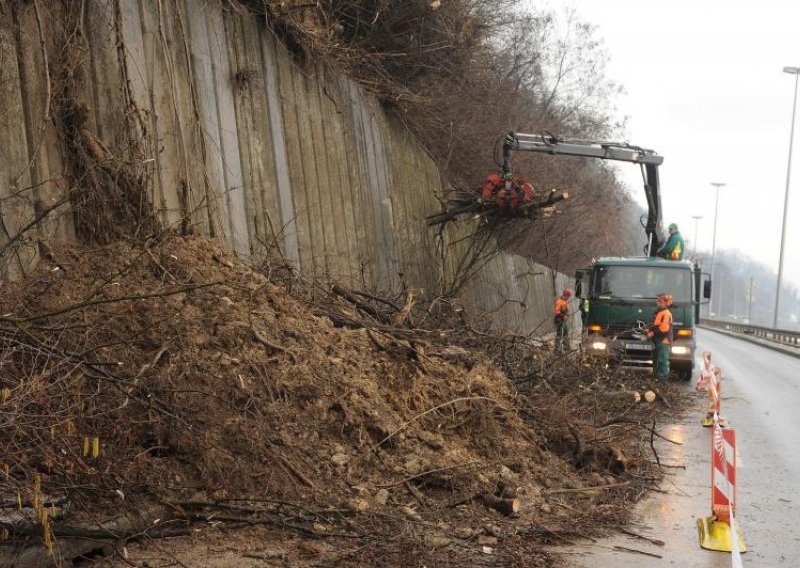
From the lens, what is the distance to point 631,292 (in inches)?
643

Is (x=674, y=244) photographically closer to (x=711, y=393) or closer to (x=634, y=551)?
(x=711, y=393)

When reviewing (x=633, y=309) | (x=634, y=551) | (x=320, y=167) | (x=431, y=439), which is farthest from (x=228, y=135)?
(x=633, y=309)

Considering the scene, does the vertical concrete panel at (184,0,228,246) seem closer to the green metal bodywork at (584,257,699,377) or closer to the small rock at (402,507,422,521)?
the small rock at (402,507,422,521)

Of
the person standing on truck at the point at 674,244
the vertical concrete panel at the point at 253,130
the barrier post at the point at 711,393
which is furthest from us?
the person standing on truck at the point at 674,244

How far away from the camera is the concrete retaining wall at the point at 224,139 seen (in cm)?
733

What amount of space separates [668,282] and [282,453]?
12262 millimetres

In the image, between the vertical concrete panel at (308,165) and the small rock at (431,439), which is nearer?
the small rock at (431,439)

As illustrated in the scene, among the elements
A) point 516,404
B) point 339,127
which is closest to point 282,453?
point 516,404

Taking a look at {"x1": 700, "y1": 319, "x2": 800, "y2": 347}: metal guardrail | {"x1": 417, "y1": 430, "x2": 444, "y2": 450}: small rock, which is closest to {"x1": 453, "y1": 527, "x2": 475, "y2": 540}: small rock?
{"x1": 417, "y1": 430, "x2": 444, "y2": 450}: small rock

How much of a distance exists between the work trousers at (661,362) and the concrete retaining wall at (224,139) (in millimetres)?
4990

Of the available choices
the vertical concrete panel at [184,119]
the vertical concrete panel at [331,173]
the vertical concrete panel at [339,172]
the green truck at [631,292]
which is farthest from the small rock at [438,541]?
the green truck at [631,292]

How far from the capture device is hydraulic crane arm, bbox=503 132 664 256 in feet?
55.2

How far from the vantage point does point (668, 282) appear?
54.1 feet

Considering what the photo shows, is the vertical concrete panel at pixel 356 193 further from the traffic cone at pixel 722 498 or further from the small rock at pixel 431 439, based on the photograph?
the traffic cone at pixel 722 498
